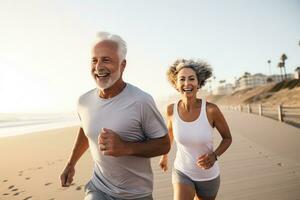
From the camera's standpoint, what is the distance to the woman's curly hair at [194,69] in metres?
3.68

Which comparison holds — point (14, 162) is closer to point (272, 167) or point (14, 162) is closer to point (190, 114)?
point (272, 167)

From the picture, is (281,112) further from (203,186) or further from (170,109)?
(203,186)

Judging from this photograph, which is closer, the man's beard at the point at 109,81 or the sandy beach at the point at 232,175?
the man's beard at the point at 109,81

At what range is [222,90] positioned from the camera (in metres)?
187

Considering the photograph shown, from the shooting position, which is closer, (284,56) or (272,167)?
(272,167)

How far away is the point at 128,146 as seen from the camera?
210 centimetres

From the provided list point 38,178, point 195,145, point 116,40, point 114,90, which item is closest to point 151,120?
point 114,90

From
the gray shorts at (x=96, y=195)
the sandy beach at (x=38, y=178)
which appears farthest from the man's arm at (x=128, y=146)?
the sandy beach at (x=38, y=178)

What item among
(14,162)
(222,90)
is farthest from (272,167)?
(222,90)

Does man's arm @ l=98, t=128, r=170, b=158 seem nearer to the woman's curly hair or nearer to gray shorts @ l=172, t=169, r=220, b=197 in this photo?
gray shorts @ l=172, t=169, r=220, b=197

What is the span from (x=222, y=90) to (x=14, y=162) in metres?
183

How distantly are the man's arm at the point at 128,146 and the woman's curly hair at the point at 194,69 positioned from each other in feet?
5.16

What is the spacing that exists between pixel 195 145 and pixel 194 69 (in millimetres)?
937

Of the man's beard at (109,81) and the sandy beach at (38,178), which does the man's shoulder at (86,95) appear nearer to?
the man's beard at (109,81)
